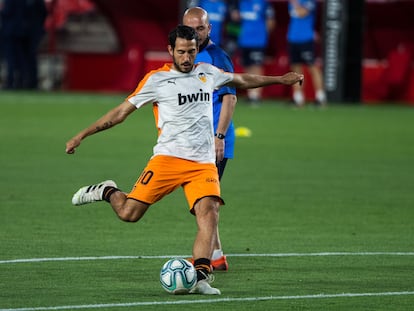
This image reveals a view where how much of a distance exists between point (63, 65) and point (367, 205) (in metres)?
25.0

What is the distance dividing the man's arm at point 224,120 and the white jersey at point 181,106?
0.77 m

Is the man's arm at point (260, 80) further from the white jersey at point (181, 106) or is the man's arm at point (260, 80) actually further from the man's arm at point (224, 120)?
the man's arm at point (224, 120)

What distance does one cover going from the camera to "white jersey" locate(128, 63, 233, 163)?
9719 millimetres

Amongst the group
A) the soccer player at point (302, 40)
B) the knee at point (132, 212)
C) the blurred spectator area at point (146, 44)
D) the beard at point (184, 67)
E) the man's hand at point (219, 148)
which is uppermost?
the beard at point (184, 67)

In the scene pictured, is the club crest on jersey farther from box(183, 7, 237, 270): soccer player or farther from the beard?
box(183, 7, 237, 270): soccer player

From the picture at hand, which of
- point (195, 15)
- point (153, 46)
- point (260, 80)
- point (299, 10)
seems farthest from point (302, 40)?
point (260, 80)

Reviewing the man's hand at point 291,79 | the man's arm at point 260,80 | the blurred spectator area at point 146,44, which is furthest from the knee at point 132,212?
the blurred spectator area at point 146,44

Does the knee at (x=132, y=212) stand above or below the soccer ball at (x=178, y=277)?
above

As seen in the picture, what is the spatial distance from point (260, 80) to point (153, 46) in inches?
1080

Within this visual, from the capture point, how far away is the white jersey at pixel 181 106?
9.72m

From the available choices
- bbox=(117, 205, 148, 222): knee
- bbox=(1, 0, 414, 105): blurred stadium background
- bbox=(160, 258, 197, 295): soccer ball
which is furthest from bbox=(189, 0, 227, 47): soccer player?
bbox=(160, 258, 197, 295): soccer ball

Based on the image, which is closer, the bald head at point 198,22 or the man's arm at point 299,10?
the bald head at point 198,22

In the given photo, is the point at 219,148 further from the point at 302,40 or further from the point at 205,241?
the point at 302,40

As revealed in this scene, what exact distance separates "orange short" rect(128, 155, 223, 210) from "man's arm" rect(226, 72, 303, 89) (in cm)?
72
